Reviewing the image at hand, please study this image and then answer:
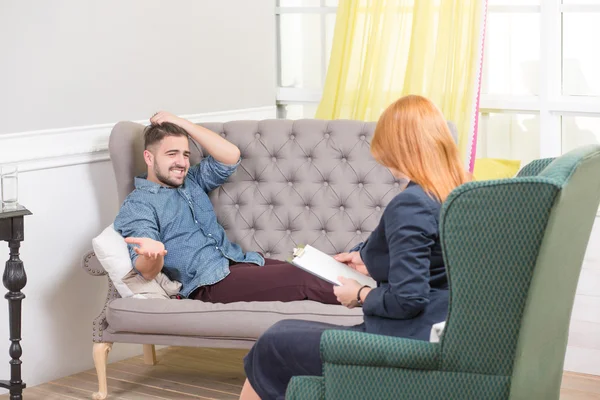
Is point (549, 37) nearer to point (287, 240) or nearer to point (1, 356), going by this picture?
point (287, 240)

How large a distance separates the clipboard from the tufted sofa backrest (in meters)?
1.03

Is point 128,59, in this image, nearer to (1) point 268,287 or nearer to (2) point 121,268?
(2) point 121,268

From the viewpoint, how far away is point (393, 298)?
205cm

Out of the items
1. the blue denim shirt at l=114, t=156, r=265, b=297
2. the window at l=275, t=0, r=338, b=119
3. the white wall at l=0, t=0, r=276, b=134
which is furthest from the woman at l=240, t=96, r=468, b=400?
the window at l=275, t=0, r=338, b=119

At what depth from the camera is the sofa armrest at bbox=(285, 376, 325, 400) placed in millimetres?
1976

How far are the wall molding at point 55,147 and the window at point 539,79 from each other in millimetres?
1569

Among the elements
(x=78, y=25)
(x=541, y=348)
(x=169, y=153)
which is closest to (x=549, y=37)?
(x=169, y=153)

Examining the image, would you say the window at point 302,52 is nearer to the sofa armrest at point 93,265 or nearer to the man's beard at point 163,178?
the man's beard at point 163,178

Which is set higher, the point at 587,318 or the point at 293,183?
the point at 293,183

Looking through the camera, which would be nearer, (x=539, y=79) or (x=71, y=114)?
(x=71, y=114)

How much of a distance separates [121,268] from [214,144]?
25.4 inches

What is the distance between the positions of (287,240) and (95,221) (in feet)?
2.66

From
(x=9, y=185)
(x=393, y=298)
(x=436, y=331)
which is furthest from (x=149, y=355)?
(x=436, y=331)

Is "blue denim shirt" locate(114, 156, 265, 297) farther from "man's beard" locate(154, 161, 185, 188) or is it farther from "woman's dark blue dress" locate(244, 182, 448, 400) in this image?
"woman's dark blue dress" locate(244, 182, 448, 400)
